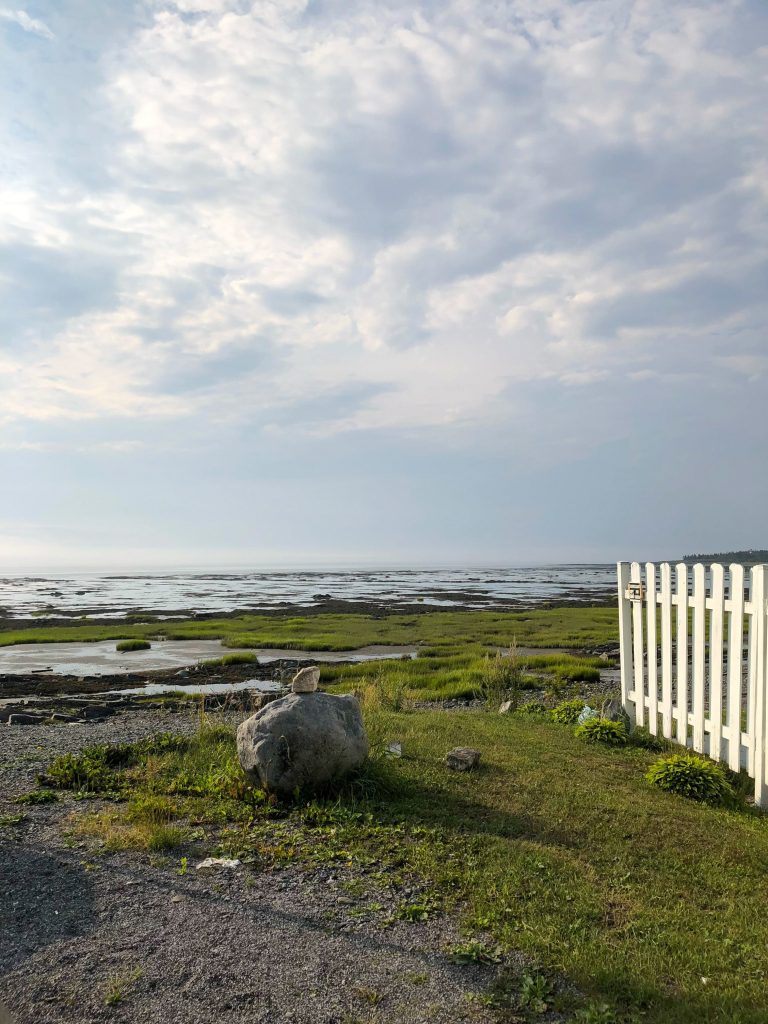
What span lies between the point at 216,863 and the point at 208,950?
5.28ft

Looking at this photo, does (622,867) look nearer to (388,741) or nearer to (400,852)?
(400,852)

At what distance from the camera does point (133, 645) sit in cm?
3291

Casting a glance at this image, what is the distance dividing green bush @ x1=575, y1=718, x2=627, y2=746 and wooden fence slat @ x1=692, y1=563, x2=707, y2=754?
4.47 feet

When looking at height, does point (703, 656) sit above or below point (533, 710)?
above

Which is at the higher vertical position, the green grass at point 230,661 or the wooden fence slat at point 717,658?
the wooden fence slat at point 717,658

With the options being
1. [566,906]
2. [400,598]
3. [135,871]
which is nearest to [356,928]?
[566,906]

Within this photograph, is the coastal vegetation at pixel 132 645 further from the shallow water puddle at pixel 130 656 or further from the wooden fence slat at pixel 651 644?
the wooden fence slat at pixel 651 644

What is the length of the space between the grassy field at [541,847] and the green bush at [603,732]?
0.93 feet

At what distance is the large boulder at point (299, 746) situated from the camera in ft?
25.2

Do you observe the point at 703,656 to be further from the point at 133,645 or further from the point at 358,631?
the point at 358,631

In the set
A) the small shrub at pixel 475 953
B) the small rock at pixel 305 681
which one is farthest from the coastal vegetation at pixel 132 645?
the small shrub at pixel 475 953

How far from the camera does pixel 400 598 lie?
70.6m

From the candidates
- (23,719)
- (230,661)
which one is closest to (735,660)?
(23,719)

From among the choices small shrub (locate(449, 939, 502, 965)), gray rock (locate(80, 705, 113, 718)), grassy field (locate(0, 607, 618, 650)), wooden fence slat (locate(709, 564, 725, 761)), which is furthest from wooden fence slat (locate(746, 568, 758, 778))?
grassy field (locate(0, 607, 618, 650))
